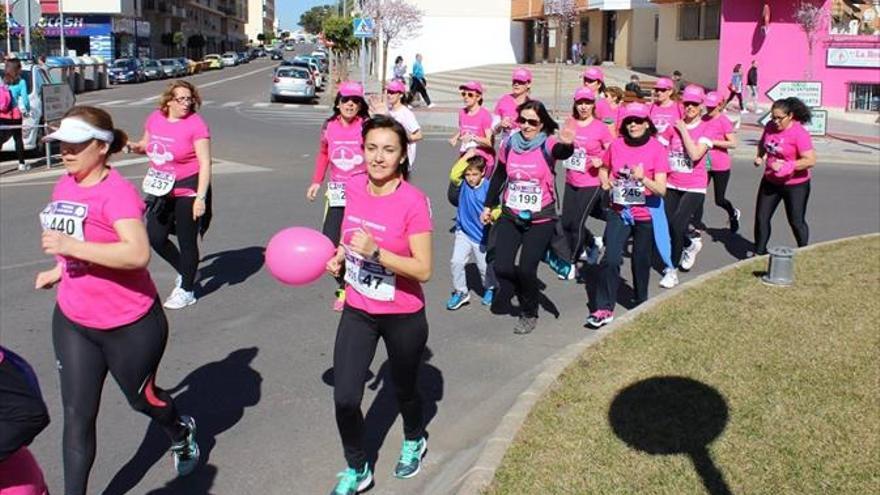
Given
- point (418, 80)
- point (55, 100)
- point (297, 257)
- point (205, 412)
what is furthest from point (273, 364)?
point (418, 80)

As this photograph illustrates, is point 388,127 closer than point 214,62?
Yes

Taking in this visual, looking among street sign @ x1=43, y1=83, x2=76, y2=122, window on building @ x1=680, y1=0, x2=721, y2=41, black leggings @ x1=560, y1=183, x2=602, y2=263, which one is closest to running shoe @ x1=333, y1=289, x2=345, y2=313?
black leggings @ x1=560, y1=183, x2=602, y2=263

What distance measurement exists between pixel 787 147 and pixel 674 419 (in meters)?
4.68

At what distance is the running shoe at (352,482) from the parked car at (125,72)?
173 ft

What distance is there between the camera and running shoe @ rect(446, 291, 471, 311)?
7.95m

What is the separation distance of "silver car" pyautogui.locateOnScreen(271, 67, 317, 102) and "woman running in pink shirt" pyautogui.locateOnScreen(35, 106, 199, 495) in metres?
33.9

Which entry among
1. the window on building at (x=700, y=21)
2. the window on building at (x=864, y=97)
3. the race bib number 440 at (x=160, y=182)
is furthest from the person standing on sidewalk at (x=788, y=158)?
the window on building at (x=700, y=21)

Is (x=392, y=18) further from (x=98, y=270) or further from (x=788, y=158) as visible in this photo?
(x=98, y=270)

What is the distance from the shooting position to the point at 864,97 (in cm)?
3184

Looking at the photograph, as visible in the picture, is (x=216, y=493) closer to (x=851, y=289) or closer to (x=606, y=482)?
(x=606, y=482)

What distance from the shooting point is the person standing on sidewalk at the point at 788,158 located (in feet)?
28.7

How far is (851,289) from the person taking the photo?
25.8 feet

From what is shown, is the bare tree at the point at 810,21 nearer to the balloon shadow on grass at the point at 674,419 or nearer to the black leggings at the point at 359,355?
the balloon shadow on grass at the point at 674,419

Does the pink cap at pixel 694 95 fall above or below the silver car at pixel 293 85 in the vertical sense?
below
